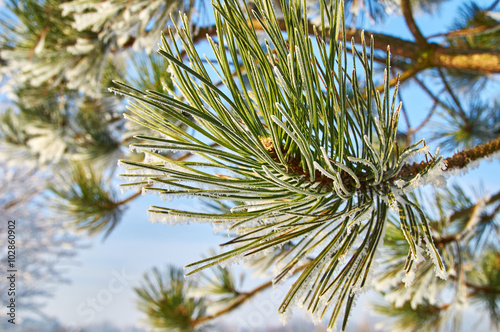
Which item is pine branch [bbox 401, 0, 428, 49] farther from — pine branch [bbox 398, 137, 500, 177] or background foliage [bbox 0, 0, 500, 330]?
pine branch [bbox 398, 137, 500, 177]

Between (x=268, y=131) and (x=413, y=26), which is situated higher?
(x=413, y=26)

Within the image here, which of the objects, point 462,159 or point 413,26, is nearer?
point 462,159

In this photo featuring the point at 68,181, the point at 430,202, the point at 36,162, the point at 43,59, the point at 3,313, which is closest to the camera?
the point at 430,202

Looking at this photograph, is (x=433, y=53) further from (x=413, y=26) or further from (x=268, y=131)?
(x=268, y=131)

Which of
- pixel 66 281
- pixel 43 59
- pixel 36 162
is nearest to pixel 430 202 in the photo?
pixel 43 59

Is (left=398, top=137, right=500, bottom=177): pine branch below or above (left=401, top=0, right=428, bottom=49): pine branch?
below

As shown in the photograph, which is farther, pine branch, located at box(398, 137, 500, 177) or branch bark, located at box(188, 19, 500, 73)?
branch bark, located at box(188, 19, 500, 73)

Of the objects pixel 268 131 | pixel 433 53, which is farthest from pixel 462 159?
pixel 433 53

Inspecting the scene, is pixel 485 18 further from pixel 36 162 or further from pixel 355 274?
pixel 36 162

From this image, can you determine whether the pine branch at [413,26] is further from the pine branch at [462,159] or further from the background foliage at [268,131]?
the pine branch at [462,159]

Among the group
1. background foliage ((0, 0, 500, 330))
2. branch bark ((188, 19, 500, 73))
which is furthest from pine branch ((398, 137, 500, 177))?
branch bark ((188, 19, 500, 73))

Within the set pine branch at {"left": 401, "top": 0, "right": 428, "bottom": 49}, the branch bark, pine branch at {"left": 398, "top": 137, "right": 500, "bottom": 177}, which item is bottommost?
pine branch at {"left": 398, "top": 137, "right": 500, "bottom": 177}
